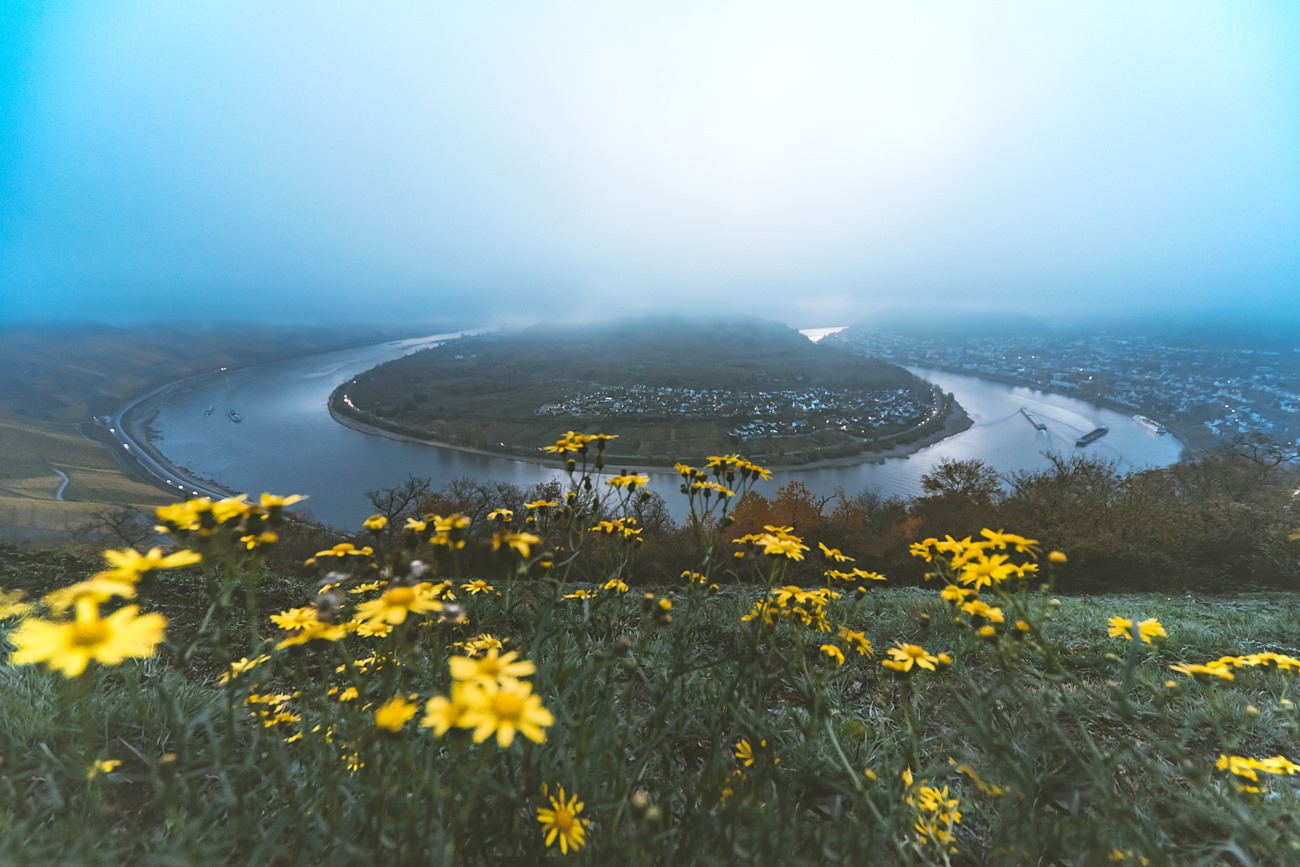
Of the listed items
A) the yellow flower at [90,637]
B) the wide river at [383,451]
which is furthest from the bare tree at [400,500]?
the wide river at [383,451]

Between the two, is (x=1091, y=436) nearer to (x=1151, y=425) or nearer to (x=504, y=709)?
(x=1151, y=425)

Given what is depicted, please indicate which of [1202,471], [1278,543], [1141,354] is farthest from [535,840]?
[1141,354]

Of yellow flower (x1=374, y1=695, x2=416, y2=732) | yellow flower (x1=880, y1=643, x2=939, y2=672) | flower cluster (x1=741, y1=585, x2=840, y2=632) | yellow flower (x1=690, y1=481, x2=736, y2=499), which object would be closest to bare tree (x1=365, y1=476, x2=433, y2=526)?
yellow flower (x1=690, y1=481, x2=736, y2=499)

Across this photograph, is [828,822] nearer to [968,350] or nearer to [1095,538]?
[1095,538]

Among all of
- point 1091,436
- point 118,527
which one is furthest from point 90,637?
point 1091,436

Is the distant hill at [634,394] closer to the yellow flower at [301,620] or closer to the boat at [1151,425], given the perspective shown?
the boat at [1151,425]

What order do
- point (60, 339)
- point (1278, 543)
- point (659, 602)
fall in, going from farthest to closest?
point (60, 339)
point (1278, 543)
point (659, 602)
